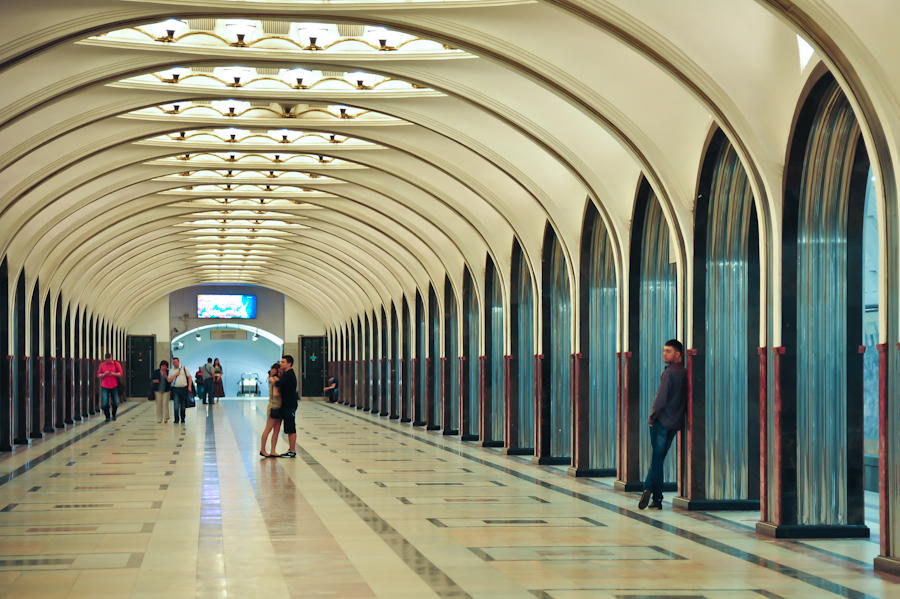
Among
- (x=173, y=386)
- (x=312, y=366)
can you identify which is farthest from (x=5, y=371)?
(x=312, y=366)

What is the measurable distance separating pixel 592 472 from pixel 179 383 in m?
13.2

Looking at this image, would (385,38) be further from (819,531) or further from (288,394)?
(819,531)

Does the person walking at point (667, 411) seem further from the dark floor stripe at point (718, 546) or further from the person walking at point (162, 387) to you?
the person walking at point (162, 387)

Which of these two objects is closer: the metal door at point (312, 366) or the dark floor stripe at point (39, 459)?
the dark floor stripe at point (39, 459)

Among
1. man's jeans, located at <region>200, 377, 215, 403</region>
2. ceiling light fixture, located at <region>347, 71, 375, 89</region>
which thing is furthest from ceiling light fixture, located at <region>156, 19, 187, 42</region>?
man's jeans, located at <region>200, 377, 215, 403</region>

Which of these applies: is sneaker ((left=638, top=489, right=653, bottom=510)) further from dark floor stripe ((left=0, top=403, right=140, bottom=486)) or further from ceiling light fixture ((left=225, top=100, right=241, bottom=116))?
ceiling light fixture ((left=225, top=100, right=241, bottom=116))

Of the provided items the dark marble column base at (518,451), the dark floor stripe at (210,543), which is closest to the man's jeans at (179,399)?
the dark marble column base at (518,451)

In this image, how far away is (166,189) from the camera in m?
19.5

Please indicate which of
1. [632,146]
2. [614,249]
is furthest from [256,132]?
[632,146]

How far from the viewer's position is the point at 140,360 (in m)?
46.2

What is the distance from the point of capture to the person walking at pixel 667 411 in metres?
9.57

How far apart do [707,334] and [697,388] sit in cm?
53

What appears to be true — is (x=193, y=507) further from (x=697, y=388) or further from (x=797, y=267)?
(x=797, y=267)

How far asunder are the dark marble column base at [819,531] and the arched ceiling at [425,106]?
2172 millimetres
